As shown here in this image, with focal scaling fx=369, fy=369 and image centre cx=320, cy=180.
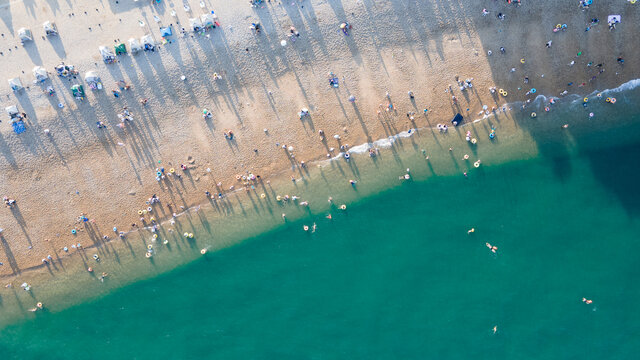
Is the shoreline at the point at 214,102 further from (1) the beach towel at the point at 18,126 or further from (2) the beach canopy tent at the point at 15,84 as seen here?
(1) the beach towel at the point at 18,126

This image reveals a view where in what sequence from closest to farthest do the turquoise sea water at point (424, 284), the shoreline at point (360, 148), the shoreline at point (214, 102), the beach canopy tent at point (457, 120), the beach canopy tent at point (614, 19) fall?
the beach canopy tent at point (614, 19), the turquoise sea water at point (424, 284), the shoreline at point (360, 148), the beach canopy tent at point (457, 120), the shoreline at point (214, 102)

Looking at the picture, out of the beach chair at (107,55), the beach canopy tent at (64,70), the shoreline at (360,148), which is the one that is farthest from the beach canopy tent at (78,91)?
the shoreline at (360,148)

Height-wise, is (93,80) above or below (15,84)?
below

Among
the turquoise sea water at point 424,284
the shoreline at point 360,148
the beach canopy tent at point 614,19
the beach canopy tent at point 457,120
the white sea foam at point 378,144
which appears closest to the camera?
the beach canopy tent at point 614,19

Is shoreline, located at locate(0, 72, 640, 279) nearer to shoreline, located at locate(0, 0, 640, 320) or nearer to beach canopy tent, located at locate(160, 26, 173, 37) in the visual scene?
shoreline, located at locate(0, 0, 640, 320)

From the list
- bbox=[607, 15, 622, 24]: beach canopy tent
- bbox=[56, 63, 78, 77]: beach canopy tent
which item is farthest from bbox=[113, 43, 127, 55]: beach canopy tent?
bbox=[607, 15, 622, 24]: beach canopy tent

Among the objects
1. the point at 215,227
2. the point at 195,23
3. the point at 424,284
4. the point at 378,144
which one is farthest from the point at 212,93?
the point at 424,284

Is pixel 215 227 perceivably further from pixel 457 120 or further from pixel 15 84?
pixel 457 120
